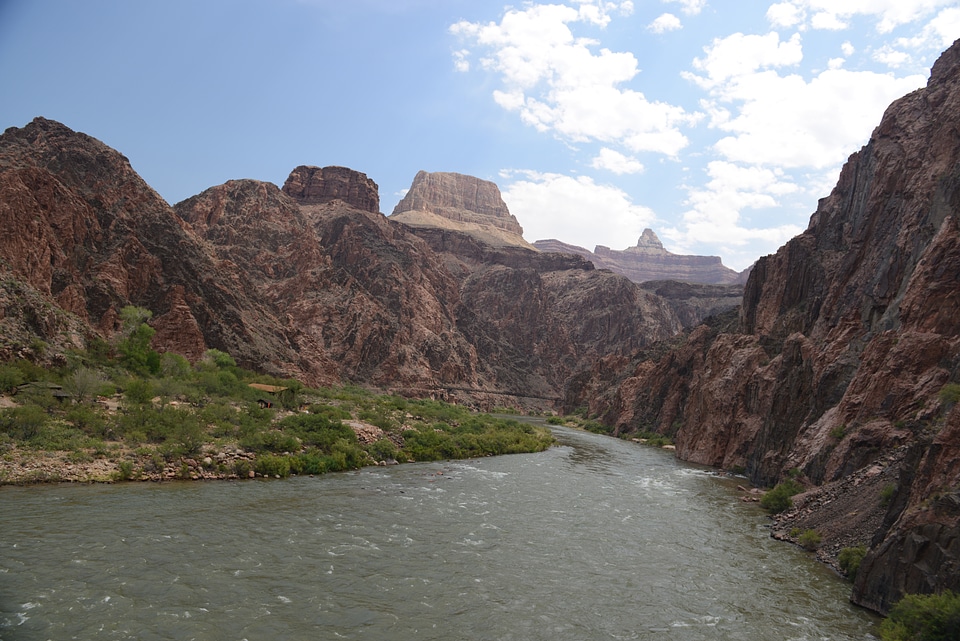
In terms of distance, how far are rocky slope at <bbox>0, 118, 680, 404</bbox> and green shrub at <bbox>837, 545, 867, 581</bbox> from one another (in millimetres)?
39654

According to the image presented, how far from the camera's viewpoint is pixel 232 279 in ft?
260

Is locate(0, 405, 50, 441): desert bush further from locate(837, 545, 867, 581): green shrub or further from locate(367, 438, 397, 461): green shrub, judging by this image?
locate(837, 545, 867, 581): green shrub

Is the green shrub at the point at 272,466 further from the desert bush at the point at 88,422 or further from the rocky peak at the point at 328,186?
the rocky peak at the point at 328,186

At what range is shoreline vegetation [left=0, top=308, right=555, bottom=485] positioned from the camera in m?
25.1

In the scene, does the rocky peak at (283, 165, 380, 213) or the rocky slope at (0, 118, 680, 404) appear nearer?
the rocky slope at (0, 118, 680, 404)

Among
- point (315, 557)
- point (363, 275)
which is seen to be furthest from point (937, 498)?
point (363, 275)

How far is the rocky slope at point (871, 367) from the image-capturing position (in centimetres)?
1463

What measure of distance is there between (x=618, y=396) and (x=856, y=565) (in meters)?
80.3

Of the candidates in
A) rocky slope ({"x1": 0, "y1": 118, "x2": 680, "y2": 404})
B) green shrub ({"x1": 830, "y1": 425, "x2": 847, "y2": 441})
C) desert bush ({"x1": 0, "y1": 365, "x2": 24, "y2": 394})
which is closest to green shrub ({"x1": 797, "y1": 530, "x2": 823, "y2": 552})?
green shrub ({"x1": 830, "y1": 425, "x2": 847, "y2": 441})

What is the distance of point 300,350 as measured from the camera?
275 ft

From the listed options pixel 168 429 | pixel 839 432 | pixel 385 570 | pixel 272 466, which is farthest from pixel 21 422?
pixel 839 432

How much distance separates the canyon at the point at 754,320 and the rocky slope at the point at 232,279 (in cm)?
28

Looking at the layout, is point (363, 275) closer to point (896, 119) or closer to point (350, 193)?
point (350, 193)

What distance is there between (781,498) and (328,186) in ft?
578
